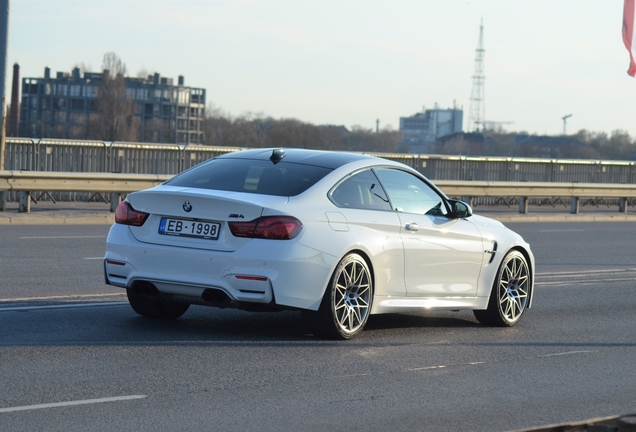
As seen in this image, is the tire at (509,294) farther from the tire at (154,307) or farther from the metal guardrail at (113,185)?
the metal guardrail at (113,185)

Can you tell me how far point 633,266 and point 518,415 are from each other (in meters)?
11.4

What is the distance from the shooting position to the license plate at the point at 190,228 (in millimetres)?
7668

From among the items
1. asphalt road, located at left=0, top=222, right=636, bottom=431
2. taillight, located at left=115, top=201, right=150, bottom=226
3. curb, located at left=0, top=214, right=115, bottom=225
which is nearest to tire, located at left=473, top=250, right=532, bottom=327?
asphalt road, located at left=0, top=222, right=636, bottom=431

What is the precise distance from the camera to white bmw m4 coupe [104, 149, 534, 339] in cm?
755

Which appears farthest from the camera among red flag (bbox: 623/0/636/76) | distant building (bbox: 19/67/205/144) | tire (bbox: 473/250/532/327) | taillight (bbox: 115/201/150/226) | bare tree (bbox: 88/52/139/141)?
distant building (bbox: 19/67/205/144)

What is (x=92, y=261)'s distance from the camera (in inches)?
539

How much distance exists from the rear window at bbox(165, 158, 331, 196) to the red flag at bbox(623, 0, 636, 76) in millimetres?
4780

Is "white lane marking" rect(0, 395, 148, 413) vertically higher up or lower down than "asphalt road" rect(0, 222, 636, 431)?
higher up

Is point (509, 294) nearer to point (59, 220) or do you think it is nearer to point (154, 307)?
point (154, 307)

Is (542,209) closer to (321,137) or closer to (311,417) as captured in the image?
(311,417)

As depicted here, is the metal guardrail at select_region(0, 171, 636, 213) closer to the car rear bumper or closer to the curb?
the curb

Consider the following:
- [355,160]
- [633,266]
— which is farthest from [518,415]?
[633,266]

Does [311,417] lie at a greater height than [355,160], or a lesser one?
lesser

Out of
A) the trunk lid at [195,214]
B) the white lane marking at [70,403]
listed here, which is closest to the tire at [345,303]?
the trunk lid at [195,214]
